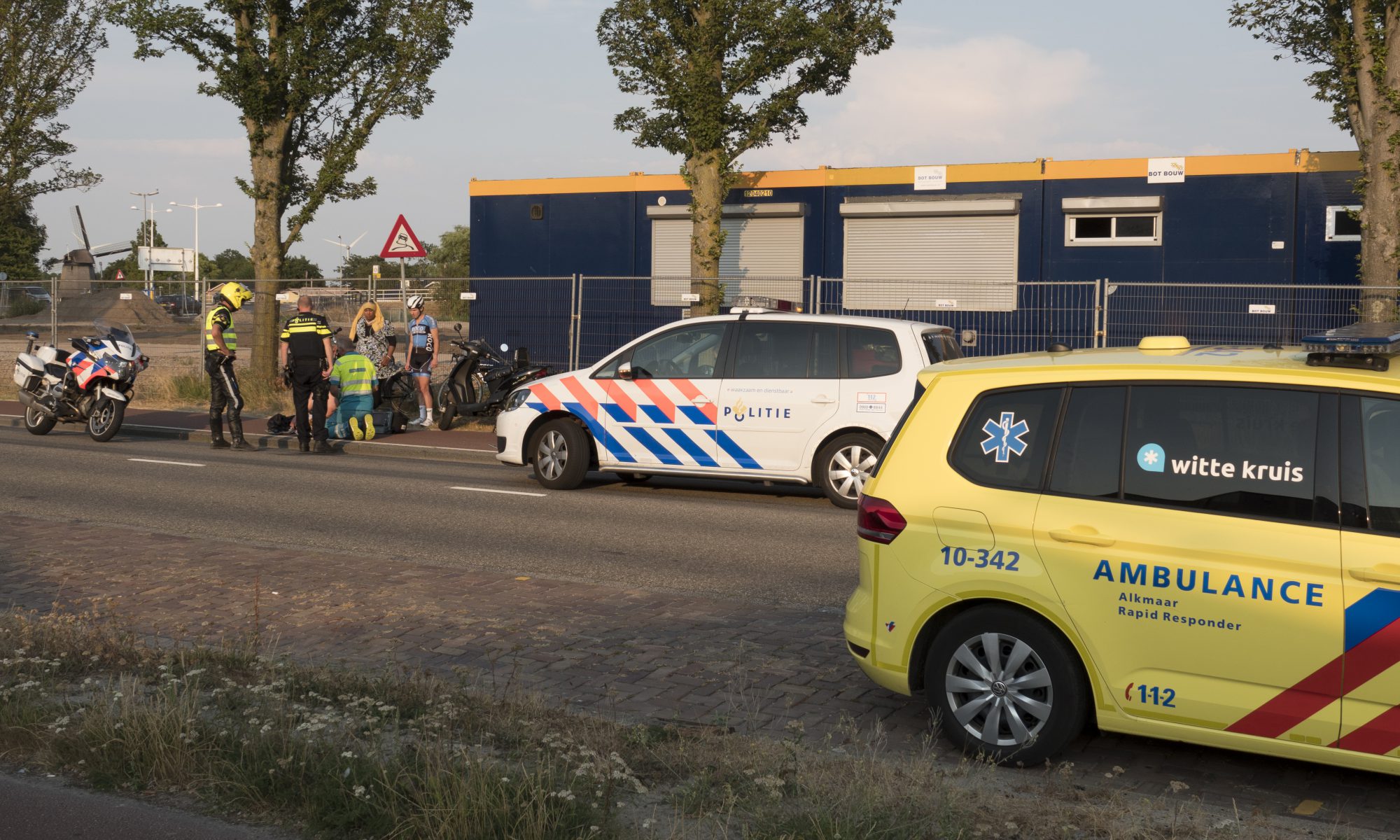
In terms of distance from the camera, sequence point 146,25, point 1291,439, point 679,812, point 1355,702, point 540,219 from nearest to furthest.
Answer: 1. point 679,812
2. point 1355,702
3. point 1291,439
4. point 146,25
5. point 540,219

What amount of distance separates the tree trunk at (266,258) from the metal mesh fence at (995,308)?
30.9 ft

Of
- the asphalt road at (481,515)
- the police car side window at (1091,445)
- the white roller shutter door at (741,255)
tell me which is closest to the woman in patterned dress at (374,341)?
the asphalt road at (481,515)

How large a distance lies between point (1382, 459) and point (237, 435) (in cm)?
1522

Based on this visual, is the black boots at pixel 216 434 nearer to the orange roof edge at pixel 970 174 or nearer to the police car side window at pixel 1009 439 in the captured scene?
the orange roof edge at pixel 970 174

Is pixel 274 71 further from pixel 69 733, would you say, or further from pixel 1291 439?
pixel 1291 439

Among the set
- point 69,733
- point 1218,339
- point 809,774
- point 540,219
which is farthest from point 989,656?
point 540,219

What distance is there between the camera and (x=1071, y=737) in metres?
5.16

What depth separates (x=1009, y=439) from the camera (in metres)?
5.44

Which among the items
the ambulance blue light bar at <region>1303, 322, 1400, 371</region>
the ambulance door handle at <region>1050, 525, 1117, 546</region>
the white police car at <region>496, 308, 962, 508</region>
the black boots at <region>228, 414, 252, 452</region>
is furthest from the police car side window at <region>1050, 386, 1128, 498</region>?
the black boots at <region>228, 414, 252, 452</region>

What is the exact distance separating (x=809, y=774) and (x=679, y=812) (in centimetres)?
56

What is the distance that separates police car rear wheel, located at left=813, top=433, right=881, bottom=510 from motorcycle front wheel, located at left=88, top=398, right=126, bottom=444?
10.2 m

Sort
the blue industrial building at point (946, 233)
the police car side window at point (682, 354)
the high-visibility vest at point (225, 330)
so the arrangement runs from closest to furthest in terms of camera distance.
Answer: the police car side window at point (682, 354) → the high-visibility vest at point (225, 330) → the blue industrial building at point (946, 233)

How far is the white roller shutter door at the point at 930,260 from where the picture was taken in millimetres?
21438

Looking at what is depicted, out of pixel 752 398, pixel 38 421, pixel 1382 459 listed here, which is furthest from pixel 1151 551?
pixel 38 421
